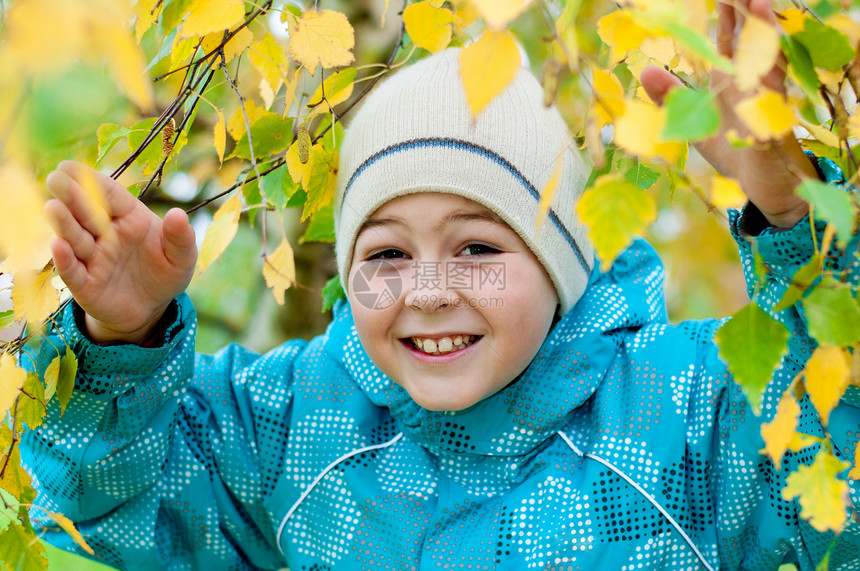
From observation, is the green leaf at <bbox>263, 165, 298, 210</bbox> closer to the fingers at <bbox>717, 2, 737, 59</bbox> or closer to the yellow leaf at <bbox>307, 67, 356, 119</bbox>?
the yellow leaf at <bbox>307, 67, 356, 119</bbox>

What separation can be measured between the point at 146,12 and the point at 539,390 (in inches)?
29.4

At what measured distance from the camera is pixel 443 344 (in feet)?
3.79

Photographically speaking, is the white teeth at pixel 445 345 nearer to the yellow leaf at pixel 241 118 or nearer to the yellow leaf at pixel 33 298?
the yellow leaf at pixel 241 118

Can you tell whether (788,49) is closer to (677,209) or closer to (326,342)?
(326,342)

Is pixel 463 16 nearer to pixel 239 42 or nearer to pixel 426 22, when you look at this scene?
pixel 426 22

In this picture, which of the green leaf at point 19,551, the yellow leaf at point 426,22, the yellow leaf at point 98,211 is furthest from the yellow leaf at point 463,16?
the green leaf at point 19,551

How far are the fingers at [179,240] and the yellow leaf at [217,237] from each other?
0.76 ft

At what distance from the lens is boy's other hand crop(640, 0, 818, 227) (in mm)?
725

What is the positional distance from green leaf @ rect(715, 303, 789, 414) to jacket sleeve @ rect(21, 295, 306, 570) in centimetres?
80

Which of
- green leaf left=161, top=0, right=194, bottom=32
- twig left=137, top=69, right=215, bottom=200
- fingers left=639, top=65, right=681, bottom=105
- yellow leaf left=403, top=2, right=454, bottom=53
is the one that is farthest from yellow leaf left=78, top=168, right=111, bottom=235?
fingers left=639, top=65, right=681, bottom=105

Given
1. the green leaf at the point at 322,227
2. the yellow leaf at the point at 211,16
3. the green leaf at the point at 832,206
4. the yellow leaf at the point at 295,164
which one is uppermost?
the yellow leaf at the point at 211,16

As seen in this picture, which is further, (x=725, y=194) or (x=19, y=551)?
(x=19, y=551)

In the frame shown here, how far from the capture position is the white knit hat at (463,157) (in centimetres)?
113

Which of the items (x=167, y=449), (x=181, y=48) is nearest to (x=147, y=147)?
(x=181, y=48)
